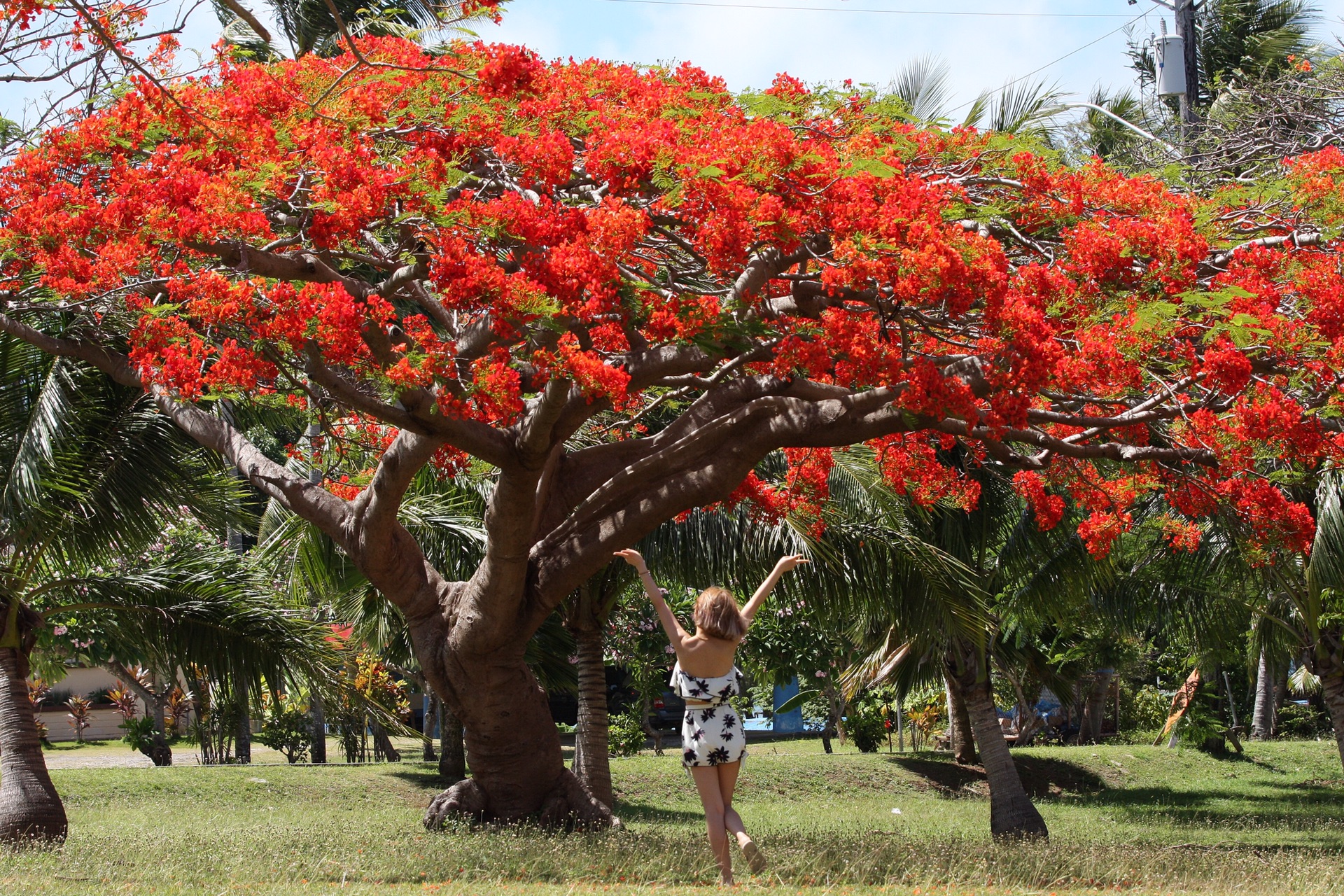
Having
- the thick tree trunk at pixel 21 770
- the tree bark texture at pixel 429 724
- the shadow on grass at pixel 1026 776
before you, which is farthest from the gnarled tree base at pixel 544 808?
the tree bark texture at pixel 429 724

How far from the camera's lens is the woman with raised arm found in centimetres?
597

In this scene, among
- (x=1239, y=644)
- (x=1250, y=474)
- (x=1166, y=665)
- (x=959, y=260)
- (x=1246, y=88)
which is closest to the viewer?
(x=959, y=260)

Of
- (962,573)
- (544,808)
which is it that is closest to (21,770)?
→ (544,808)

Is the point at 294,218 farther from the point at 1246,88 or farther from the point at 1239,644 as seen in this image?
the point at 1239,644

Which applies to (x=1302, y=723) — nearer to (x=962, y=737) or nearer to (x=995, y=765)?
(x=962, y=737)

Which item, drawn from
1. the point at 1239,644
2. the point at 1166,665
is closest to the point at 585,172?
the point at 1239,644

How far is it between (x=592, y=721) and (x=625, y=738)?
858cm

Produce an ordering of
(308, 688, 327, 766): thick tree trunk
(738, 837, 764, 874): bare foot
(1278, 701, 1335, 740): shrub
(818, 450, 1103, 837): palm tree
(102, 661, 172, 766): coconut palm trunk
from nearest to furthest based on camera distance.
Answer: (738, 837, 764, 874): bare foot < (818, 450, 1103, 837): palm tree < (102, 661, 172, 766): coconut palm trunk < (308, 688, 327, 766): thick tree trunk < (1278, 701, 1335, 740): shrub

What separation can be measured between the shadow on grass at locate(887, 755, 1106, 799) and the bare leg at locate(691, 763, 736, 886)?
12.8m

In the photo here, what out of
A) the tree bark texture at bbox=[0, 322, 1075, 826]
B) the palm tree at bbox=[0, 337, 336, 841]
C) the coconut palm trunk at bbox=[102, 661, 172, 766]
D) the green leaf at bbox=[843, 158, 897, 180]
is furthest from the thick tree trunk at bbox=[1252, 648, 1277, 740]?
the palm tree at bbox=[0, 337, 336, 841]

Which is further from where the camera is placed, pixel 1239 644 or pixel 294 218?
pixel 1239 644

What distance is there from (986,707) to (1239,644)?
33.3 feet

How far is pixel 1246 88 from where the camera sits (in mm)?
14945

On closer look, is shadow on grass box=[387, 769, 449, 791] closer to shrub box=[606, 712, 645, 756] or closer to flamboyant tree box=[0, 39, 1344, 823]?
shrub box=[606, 712, 645, 756]
